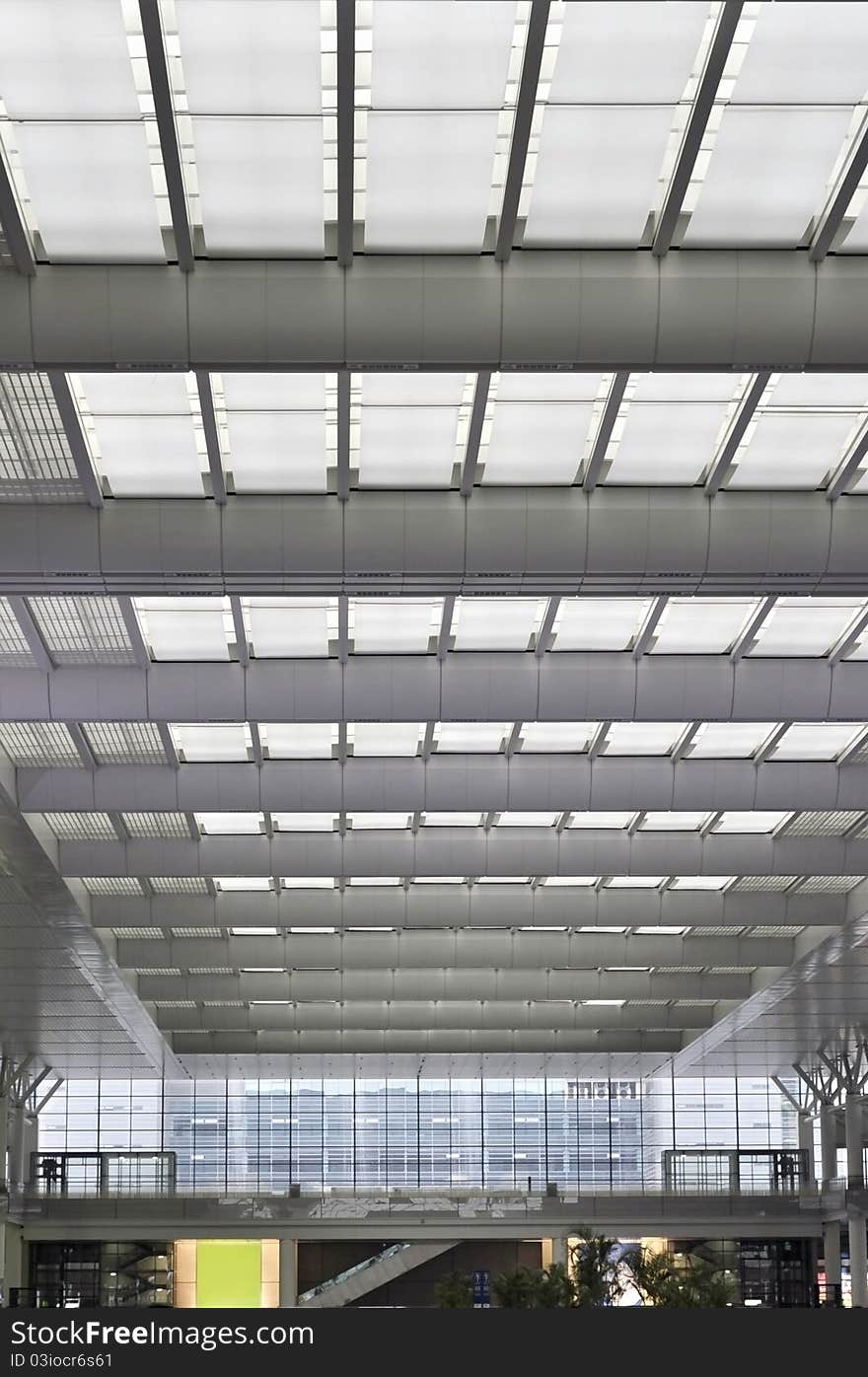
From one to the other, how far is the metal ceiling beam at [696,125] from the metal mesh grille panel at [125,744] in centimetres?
1624

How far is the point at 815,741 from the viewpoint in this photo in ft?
106

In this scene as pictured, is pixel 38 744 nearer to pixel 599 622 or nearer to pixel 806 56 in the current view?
pixel 599 622

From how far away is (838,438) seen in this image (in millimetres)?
21047

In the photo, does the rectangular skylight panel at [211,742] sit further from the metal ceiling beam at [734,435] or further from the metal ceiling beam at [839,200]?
the metal ceiling beam at [839,200]

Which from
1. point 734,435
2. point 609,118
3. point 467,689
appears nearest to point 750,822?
point 467,689

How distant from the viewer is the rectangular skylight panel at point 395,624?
25875 millimetres

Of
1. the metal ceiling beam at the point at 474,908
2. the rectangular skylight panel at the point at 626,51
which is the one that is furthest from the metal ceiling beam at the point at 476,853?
the rectangular skylight panel at the point at 626,51

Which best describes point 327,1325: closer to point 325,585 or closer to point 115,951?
point 325,585

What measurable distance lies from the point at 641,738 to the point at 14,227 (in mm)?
18625

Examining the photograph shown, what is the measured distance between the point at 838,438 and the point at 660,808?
1304 cm

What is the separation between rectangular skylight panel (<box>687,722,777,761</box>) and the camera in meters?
31.8

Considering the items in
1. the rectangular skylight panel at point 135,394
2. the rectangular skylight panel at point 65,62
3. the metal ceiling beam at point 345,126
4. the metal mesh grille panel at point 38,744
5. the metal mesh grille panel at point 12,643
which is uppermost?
the rectangular skylight panel at point 65,62

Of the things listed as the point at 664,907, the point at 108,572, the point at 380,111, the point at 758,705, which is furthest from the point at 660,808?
the point at 380,111

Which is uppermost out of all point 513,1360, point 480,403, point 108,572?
point 480,403
